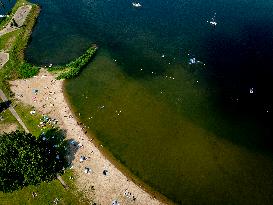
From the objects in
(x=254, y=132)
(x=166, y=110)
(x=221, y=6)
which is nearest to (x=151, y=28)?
(x=221, y=6)

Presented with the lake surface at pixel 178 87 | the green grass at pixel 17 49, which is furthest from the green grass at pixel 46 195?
the green grass at pixel 17 49

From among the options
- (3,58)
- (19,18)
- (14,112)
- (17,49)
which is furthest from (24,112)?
(19,18)

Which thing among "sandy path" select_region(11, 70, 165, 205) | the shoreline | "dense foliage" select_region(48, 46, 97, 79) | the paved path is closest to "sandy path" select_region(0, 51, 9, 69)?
"sandy path" select_region(11, 70, 165, 205)

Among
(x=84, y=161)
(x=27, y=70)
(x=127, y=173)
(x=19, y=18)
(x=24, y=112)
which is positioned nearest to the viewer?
(x=127, y=173)

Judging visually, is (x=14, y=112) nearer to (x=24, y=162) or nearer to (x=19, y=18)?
(x=24, y=162)

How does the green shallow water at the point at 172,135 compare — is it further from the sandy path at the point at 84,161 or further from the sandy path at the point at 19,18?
the sandy path at the point at 19,18

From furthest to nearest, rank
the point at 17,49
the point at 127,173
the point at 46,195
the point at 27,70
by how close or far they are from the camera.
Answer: the point at 17,49 < the point at 27,70 < the point at 127,173 < the point at 46,195

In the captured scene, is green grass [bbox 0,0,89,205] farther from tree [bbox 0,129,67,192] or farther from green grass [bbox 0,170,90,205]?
tree [bbox 0,129,67,192]
